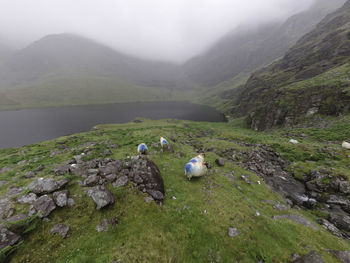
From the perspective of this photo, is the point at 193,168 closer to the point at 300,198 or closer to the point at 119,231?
the point at 119,231

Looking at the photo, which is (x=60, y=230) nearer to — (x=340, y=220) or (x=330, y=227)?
(x=330, y=227)

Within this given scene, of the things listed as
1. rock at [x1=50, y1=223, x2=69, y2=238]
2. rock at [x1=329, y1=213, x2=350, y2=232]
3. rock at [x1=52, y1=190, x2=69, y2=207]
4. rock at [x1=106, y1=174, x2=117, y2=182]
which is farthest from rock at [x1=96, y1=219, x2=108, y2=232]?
rock at [x1=329, y1=213, x2=350, y2=232]

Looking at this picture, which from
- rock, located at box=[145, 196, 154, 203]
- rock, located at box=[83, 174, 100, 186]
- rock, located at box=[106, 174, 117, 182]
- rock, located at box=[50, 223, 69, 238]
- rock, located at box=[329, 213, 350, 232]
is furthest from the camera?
rock, located at box=[329, 213, 350, 232]

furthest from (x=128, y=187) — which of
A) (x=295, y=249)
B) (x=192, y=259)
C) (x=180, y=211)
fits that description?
(x=295, y=249)

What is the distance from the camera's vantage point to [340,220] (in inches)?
441

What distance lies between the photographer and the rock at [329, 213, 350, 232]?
1086 centimetres

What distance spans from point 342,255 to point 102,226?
1432 centimetres

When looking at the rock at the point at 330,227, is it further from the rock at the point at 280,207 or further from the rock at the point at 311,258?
the rock at the point at 311,258

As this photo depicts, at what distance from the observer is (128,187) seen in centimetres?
995

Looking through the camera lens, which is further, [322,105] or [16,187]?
[322,105]

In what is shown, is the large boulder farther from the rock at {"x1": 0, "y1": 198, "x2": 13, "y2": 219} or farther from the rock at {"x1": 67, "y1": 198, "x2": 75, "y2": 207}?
the rock at {"x1": 67, "y1": 198, "x2": 75, "y2": 207}

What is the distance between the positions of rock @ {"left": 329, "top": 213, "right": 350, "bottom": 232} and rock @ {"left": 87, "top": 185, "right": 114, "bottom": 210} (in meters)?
18.3

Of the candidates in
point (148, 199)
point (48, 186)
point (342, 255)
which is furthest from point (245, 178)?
point (48, 186)

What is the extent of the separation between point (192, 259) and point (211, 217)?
122 inches
